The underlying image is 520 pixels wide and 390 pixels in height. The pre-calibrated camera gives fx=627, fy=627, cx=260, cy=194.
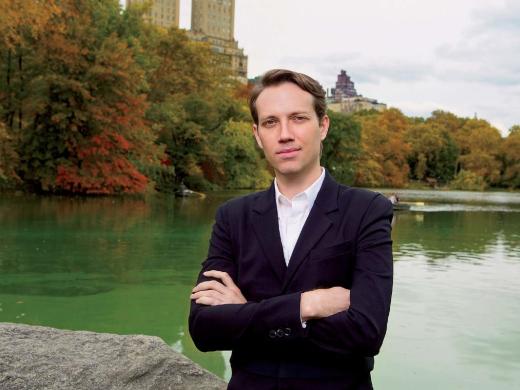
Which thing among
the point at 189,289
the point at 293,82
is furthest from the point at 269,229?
the point at 189,289

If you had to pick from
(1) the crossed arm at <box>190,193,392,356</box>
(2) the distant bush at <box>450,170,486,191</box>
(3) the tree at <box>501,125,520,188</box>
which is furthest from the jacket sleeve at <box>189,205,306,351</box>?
(3) the tree at <box>501,125,520,188</box>

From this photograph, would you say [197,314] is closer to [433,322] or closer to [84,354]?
[84,354]

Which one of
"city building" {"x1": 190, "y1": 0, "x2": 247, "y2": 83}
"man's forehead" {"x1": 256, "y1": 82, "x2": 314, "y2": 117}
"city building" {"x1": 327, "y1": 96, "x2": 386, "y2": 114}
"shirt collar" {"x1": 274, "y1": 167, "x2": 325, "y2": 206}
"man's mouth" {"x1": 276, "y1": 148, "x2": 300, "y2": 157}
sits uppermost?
"city building" {"x1": 190, "y1": 0, "x2": 247, "y2": 83}

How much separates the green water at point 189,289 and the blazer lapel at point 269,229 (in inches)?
116

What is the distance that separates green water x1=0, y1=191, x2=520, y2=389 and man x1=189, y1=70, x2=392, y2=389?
2.83 metres

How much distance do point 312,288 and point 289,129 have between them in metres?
0.52

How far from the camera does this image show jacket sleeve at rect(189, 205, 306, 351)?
6.24ft

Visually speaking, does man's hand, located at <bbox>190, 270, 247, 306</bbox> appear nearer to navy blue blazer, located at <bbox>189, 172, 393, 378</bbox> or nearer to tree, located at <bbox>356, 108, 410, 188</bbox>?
navy blue blazer, located at <bbox>189, 172, 393, 378</bbox>

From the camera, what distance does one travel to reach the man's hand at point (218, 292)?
6.87 feet

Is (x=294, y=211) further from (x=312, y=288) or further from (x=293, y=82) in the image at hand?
(x=293, y=82)

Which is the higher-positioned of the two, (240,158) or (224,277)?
(240,158)

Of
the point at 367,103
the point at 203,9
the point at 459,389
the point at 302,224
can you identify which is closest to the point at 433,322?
the point at 459,389

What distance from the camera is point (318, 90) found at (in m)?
2.12

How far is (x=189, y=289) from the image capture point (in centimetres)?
816
